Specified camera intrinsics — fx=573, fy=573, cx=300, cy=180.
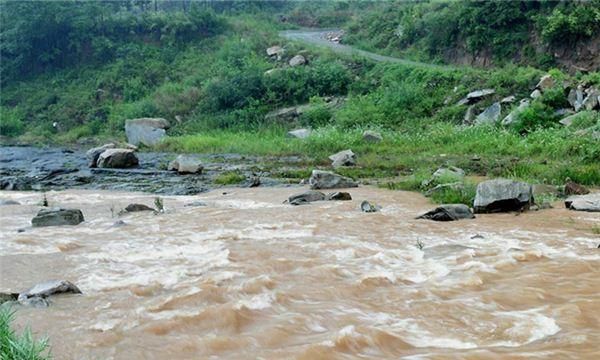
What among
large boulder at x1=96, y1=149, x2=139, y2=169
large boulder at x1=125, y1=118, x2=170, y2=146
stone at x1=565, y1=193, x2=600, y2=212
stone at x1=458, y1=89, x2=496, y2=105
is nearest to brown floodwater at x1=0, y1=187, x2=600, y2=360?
stone at x1=565, y1=193, x2=600, y2=212

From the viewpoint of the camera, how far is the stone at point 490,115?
2383cm

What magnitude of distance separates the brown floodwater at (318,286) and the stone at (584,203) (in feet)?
1.48

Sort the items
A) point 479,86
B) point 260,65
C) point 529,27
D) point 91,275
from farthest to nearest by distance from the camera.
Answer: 1. point 260,65
2. point 529,27
3. point 479,86
4. point 91,275

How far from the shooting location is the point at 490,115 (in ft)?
79.6

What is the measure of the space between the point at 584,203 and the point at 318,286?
279 inches

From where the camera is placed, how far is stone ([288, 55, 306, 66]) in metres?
38.2

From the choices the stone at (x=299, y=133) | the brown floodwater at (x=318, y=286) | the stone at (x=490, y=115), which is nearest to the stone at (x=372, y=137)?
the stone at (x=299, y=133)

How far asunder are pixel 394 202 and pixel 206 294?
7634 millimetres

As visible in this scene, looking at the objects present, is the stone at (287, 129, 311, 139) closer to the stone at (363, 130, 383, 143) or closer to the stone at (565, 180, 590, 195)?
the stone at (363, 130, 383, 143)

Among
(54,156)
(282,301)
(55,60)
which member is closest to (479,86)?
(54,156)

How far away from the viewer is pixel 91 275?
7.33m

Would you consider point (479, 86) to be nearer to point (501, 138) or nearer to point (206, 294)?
point (501, 138)

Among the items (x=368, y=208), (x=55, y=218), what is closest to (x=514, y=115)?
(x=368, y=208)

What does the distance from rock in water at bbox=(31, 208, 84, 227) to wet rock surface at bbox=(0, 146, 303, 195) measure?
5.94 metres
